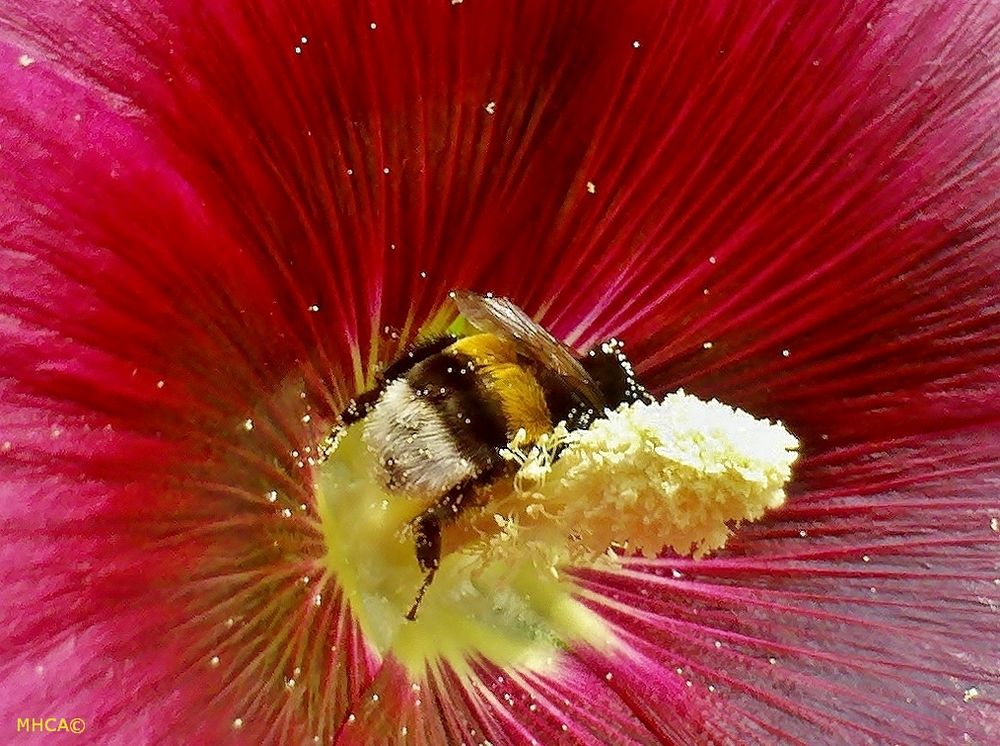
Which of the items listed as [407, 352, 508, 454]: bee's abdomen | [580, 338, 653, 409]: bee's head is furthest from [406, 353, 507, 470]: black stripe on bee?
[580, 338, 653, 409]: bee's head

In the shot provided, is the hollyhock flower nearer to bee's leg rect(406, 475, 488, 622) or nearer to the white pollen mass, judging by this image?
bee's leg rect(406, 475, 488, 622)

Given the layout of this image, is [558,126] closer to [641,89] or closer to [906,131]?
[641,89]

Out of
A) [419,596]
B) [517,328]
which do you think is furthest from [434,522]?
[517,328]

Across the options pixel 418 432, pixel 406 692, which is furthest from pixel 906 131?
pixel 406 692

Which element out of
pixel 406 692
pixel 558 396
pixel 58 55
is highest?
pixel 58 55

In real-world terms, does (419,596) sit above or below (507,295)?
below

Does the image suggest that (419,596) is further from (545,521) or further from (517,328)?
(517,328)

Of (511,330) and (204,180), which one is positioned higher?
(204,180)
